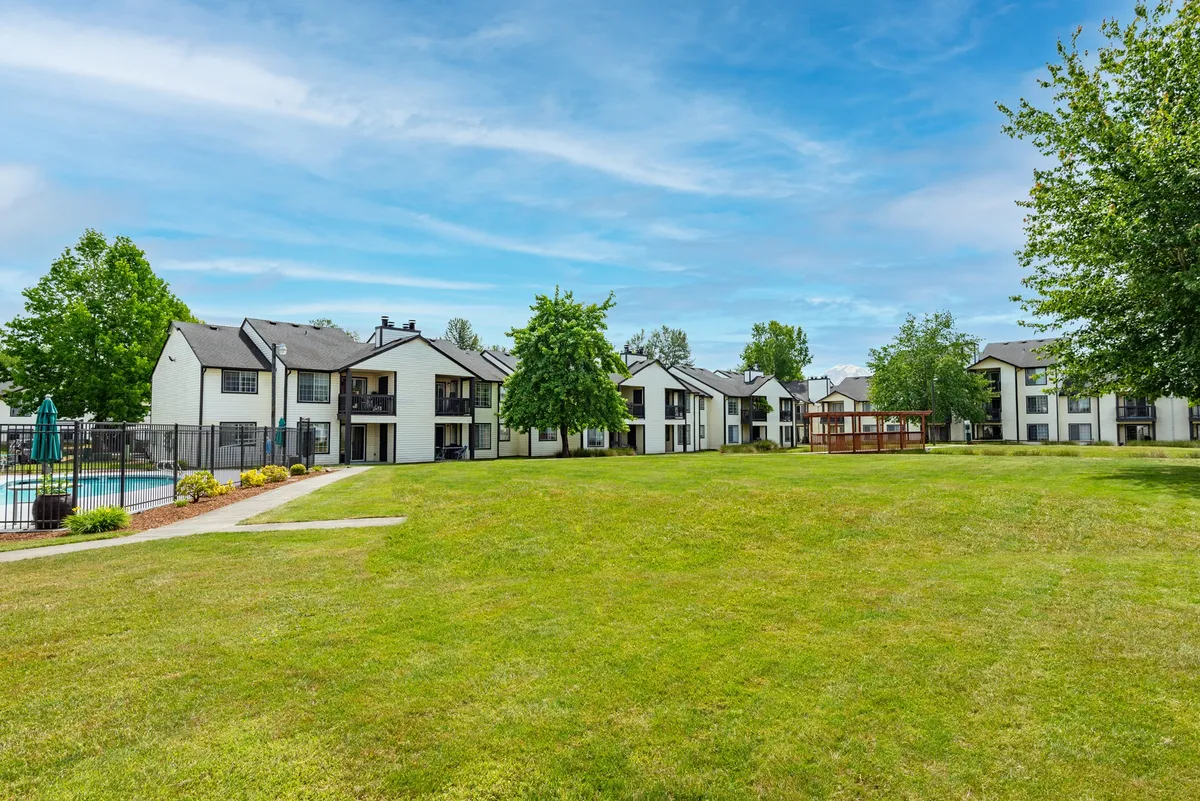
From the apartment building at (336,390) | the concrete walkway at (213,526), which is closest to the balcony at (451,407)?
the apartment building at (336,390)

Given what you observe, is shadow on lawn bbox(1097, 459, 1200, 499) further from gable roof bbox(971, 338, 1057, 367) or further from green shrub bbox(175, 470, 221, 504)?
gable roof bbox(971, 338, 1057, 367)

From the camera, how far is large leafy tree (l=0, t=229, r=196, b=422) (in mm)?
40750

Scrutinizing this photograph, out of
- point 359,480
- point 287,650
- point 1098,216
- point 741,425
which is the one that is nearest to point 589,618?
point 287,650

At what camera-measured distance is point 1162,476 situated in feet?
52.3

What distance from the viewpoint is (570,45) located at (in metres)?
13.8

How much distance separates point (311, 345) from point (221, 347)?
484 cm

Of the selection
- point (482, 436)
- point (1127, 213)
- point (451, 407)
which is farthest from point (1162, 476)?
point (482, 436)

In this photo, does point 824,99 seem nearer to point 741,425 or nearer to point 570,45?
point 570,45

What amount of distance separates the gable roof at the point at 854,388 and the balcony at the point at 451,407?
52727mm

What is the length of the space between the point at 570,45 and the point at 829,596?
38.4 ft

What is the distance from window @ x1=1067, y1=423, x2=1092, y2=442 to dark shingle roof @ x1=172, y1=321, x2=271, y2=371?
209 ft

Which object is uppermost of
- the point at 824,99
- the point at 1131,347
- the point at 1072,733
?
the point at 824,99

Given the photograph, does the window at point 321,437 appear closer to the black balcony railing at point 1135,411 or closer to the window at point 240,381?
the window at point 240,381

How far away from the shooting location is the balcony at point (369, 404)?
36.6 metres
